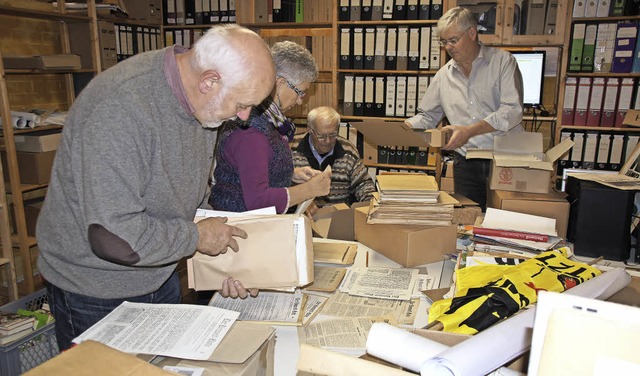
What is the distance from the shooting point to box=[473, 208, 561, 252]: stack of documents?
1.76 metres

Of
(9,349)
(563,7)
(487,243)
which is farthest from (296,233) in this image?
(563,7)

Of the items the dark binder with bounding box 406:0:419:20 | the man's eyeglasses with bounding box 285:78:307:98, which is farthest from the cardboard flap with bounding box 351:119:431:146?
the dark binder with bounding box 406:0:419:20

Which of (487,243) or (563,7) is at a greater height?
(563,7)

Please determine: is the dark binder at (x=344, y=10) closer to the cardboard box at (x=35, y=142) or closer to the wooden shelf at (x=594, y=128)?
the wooden shelf at (x=594, y=128)

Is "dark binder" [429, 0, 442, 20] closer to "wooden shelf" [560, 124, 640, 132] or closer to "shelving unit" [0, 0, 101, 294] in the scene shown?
"wooden shelf" [560, 124, 640, 132]

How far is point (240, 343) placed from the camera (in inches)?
38.4

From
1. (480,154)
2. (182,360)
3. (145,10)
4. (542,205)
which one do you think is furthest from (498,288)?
(145,10)

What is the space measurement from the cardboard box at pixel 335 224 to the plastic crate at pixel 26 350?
4.00 ft

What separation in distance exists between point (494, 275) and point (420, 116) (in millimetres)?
1792

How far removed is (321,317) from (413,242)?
1.65 feet

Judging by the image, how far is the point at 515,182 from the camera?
212 cm

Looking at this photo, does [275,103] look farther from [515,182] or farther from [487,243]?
[515,182]

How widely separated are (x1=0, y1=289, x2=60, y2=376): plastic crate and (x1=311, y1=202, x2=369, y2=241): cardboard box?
4.00 ft

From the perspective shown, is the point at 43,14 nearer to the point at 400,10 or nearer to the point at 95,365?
the point at 400,10
